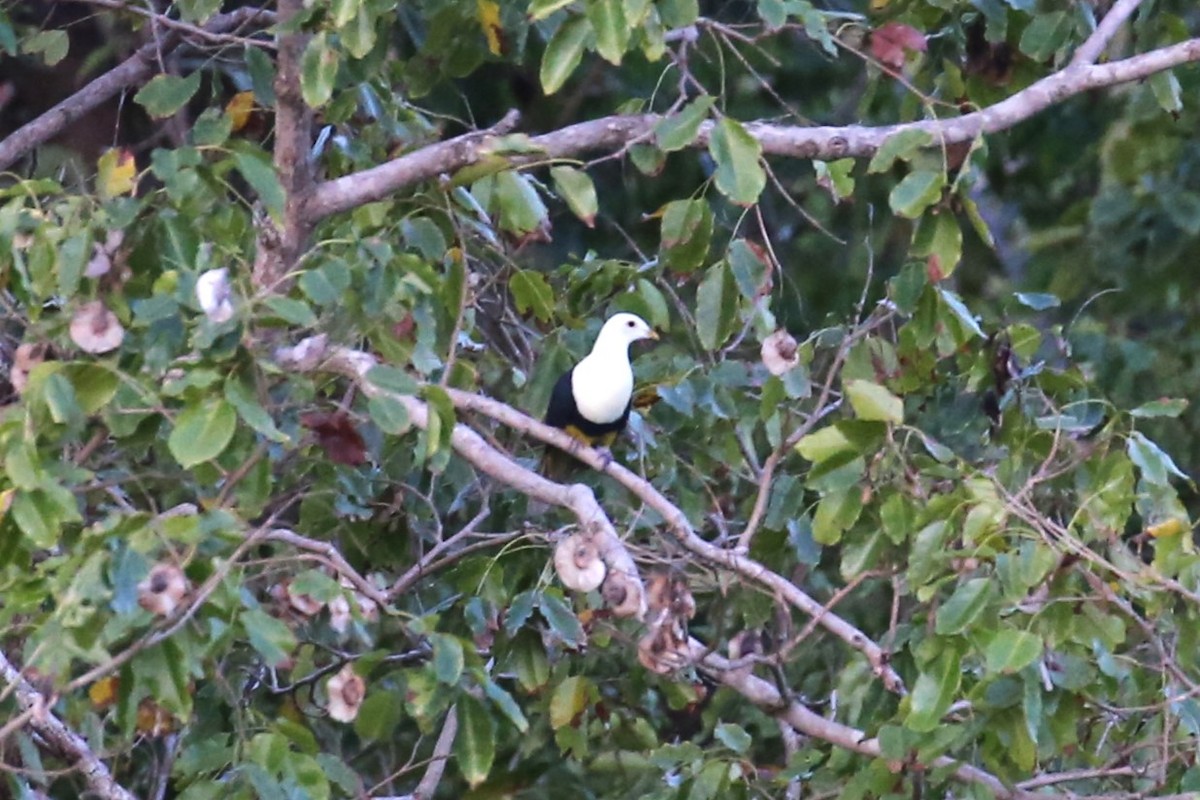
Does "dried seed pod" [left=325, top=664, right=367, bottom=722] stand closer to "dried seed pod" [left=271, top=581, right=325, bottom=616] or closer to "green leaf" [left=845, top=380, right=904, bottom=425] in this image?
"dried seed pod" [left=271, top=581, right=325, bottom=616]

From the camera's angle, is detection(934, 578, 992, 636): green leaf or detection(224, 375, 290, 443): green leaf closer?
detection(224, 375, 290, 443): green leaf

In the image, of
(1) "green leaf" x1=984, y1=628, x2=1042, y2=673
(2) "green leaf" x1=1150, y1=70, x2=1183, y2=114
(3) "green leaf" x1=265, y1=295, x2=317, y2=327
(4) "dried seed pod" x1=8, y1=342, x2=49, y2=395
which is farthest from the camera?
(2) "green leaf" x1=1150, y1=70, x2=1183, y2=114

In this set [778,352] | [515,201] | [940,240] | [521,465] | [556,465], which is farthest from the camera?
[556,465]

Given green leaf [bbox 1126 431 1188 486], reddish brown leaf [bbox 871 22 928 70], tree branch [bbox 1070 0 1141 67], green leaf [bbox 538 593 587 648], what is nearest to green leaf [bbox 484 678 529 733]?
green leaf [bbox 538 593 587 648]

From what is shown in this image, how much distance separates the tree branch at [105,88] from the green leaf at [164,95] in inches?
19.4

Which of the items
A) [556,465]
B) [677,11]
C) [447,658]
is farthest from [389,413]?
[556,465]

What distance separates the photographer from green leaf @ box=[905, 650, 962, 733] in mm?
2582

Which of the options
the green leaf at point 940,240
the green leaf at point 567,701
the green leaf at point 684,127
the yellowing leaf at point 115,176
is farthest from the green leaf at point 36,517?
the green leaf at point 940,240

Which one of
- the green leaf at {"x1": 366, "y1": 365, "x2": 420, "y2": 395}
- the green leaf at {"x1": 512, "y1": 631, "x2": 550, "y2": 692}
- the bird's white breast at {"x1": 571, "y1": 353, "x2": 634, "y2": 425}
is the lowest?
the bird's white breast at {"x1": 571, "y1": 353, "x2": 634, "y2": 425}

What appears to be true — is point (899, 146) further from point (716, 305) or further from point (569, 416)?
point (569, 416)

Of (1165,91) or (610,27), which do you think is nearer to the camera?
(610,27)

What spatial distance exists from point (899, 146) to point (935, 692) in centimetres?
76

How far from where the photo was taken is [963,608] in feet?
8.38

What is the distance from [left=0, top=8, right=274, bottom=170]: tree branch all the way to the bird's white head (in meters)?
0.97
